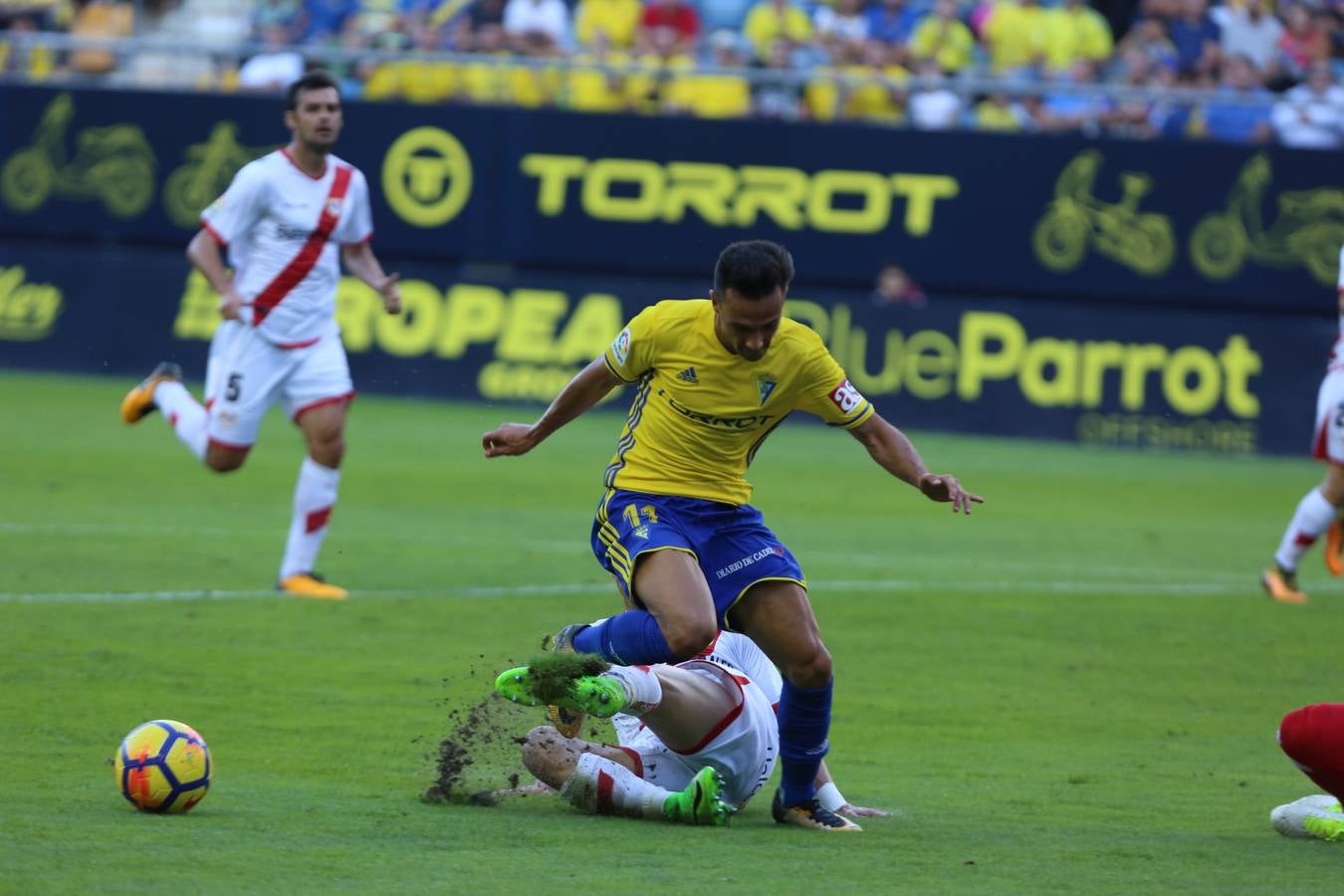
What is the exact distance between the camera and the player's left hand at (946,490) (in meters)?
6.54

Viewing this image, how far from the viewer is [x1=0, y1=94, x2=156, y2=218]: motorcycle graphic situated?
22.5 meters

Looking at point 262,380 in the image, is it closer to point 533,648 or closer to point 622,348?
point 533,648

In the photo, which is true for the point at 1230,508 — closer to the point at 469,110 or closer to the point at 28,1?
the point at 469,110

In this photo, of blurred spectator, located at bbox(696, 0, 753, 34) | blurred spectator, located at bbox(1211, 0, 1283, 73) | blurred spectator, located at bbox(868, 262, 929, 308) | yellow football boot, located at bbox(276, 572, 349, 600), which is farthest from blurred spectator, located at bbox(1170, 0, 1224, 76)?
yellow football boot, located at bbox(276, 572, 349, 600)

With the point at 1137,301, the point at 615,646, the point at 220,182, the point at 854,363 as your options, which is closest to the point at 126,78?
the point at 220,182

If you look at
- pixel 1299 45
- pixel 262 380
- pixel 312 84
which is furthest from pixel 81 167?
pixel 1299 45

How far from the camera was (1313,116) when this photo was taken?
2025 centimetres

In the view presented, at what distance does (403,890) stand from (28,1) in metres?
22.4

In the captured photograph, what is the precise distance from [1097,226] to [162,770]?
1620 cm

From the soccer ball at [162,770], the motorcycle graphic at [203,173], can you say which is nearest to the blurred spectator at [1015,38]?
the motorcycle graphic at [203,173]

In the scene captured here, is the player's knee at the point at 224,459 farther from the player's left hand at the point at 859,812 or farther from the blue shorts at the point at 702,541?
the player's left hand at the point at 859,812

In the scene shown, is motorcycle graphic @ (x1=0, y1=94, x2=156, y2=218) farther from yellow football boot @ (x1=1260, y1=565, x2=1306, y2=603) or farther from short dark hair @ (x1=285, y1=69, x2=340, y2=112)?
yellow football boot @ (x1=1260, y1=565, x2=1306, y2=603)

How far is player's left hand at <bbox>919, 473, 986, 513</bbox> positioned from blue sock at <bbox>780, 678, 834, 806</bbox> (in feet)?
2.35

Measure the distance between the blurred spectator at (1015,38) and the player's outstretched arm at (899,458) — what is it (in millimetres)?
15784
